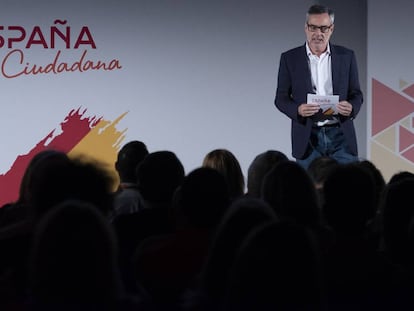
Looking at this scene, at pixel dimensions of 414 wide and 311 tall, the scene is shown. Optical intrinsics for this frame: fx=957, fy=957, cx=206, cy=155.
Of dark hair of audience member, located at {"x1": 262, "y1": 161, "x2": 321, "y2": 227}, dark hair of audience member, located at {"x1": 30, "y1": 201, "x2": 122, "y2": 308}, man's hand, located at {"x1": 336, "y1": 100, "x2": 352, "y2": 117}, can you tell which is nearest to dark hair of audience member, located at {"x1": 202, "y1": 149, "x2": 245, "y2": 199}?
dark hair of audience member, located at {"x1": 262, "y1": 161, "x2": 321, "y2": 227}

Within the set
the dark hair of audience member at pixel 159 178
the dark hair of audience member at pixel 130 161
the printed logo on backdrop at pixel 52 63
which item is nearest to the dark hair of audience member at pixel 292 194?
the dark hair of audience member at pixel 159 178

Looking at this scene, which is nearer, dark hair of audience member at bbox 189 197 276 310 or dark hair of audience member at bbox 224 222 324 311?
dark hair of audience member at bbox 224 222 324 311

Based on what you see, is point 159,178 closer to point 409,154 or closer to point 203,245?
point 203,245

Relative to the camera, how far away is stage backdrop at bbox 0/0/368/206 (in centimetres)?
779

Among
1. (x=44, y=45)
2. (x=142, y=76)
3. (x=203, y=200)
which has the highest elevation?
(x=44, y=45)

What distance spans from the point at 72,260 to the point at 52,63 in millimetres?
6040

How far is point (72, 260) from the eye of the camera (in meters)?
1.93

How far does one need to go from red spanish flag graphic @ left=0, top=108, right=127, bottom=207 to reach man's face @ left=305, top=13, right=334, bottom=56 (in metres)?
2.38

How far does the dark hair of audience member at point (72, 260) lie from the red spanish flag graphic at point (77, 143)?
19.1 ft

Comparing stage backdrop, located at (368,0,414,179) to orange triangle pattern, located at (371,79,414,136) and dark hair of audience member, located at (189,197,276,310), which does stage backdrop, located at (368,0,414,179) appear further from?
dark hair of audience member, located at (189,197,276,310)

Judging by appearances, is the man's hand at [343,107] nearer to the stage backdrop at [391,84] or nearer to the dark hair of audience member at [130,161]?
the dark hair of audience member at [130,161]

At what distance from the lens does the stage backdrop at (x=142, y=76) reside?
7.79 m

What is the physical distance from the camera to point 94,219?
6.46 ft

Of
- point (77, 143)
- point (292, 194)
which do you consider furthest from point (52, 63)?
point (292, 194)
